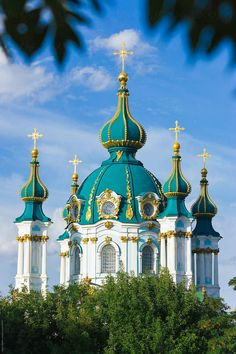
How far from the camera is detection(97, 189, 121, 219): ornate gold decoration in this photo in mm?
48875

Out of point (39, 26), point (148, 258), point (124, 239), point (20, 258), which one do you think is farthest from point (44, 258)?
point (39, 26)

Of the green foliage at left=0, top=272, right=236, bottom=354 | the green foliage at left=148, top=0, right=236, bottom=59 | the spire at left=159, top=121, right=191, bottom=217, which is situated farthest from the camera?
the spire at left=159, top=121, right=191, bottom=217

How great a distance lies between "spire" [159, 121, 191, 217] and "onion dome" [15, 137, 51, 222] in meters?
7.46

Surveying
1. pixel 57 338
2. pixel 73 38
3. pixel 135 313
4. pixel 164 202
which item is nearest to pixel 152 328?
pixel 135 313

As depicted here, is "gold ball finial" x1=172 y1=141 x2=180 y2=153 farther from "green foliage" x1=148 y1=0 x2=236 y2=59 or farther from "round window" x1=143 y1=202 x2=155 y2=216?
"green foliage" x1=148 y1=0 x2=236 y2=59

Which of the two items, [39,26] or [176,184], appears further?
[176,184]

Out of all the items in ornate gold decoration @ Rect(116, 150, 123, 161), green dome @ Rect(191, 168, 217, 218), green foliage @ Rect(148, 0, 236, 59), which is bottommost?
green foliage @ Rect(148, 0, 236, 59)

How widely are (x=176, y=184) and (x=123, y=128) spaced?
4.75 meters

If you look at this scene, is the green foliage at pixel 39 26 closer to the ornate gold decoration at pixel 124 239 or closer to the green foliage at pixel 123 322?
the green foliage at pixel 123 322

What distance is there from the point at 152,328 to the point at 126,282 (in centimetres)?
396

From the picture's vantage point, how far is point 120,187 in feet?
164

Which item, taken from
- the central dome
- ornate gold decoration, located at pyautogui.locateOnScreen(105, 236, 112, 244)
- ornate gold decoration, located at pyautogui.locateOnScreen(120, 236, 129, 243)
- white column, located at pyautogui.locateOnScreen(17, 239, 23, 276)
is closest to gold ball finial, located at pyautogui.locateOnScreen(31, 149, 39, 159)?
the central dome

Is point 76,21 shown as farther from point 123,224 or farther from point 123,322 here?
point 123,224

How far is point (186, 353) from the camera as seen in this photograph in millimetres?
35281
